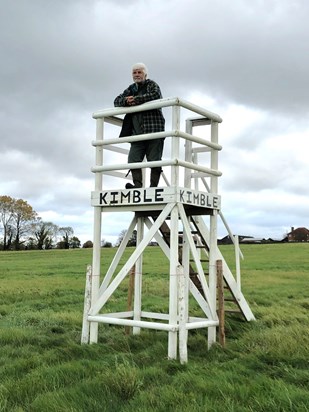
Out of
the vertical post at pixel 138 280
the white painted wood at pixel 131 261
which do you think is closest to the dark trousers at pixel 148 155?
the white painted wood at pixel 131 261

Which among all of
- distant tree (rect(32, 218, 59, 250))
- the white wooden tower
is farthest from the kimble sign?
distant tree (rect(32, 218, 59, 250))

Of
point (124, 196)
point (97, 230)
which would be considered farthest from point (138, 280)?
point (124, 196)

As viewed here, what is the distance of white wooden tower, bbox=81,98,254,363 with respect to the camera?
9.08 metres

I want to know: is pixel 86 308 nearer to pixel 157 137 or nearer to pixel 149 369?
pixel 149 369

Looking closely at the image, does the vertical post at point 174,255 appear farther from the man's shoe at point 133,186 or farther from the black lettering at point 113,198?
the black lettering at point 113,198

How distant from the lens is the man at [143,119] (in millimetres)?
9969

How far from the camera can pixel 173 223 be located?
30.3 ft

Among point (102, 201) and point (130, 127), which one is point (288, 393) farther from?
point (130, 127)

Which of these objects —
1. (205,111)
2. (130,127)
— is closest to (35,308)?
(130,127)

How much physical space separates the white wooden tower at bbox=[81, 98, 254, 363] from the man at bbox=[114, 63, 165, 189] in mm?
209

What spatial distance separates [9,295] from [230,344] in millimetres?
10260

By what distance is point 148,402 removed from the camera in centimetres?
620

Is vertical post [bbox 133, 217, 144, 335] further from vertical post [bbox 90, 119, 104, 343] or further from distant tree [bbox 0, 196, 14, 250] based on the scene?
distant tree [bbox 0, 196, 14, 250]

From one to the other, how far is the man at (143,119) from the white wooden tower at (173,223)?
21cm
